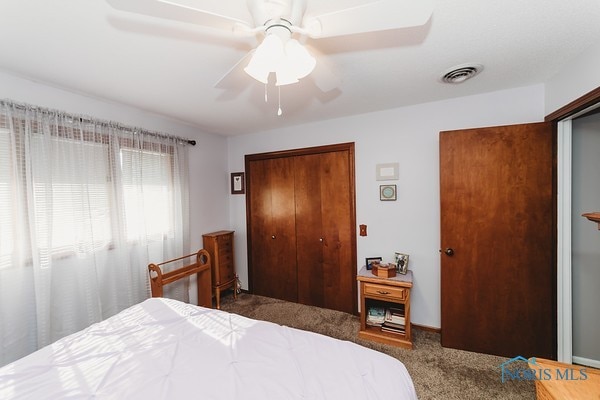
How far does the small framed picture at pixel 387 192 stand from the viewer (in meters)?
2.65

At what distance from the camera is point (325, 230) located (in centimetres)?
305

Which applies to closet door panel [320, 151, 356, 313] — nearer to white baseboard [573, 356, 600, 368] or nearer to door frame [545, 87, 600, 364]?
door frame [545, 87, 600, 364]

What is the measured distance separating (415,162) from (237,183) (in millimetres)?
2435

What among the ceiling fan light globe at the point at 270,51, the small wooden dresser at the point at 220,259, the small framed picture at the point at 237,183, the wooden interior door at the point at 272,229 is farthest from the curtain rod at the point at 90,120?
the ceiling fan light globe at the point at 270,51

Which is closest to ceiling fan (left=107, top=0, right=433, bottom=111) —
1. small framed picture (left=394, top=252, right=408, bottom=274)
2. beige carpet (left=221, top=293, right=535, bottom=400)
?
small framed picture (left=394, top=252, right=408, bottom=274)

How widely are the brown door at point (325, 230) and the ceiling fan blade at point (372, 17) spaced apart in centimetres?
193

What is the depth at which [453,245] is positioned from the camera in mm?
2184

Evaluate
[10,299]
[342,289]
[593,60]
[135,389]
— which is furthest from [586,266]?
[10,299]

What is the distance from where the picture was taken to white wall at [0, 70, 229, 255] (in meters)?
1.83

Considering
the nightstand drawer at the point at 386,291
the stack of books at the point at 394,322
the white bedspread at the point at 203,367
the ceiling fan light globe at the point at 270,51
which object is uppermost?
the ceiling fan light globe at the point at 270,51

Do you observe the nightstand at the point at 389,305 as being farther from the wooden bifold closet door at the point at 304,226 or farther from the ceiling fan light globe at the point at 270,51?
the ceiling fan light globe at the point at 270,51

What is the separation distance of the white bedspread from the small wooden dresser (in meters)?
1.69

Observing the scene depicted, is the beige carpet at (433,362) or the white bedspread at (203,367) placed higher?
the white bedspread at (203,367)

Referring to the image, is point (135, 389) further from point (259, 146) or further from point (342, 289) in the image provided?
point (259, 146)
